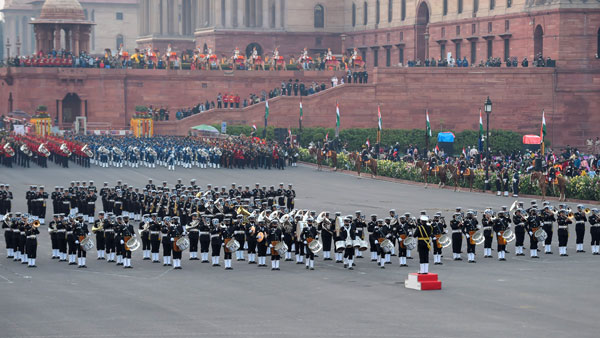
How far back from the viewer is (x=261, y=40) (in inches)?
3627

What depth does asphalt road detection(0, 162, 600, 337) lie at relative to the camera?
2098 cm

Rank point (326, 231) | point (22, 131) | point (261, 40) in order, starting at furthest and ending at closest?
point (261, 40), point (22, 131), point (326, 231)

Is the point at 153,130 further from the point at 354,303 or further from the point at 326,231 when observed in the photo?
the point at 354,303

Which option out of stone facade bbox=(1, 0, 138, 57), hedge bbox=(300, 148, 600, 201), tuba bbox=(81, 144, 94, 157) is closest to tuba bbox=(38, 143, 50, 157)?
tuba bbox=(81, 144, 94, 157)

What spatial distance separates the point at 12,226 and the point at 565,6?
155ft

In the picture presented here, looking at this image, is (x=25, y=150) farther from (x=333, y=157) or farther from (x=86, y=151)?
(x=333, y=157)

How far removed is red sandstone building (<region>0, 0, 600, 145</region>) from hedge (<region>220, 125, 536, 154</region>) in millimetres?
2585

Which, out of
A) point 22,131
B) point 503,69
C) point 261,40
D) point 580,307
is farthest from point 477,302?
point 261,40

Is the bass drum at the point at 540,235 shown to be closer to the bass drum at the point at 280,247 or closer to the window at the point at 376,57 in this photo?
the bass drum at the point at 280,247

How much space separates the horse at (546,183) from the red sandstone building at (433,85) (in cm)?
2559

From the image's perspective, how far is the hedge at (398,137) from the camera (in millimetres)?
69000

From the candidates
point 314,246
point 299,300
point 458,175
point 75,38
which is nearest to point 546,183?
point 458,175

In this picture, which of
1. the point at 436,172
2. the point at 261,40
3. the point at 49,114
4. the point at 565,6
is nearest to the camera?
the point at 436,172

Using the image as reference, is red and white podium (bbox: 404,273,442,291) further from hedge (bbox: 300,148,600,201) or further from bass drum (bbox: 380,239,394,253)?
hedge (bbox: 300,148,600,201)
